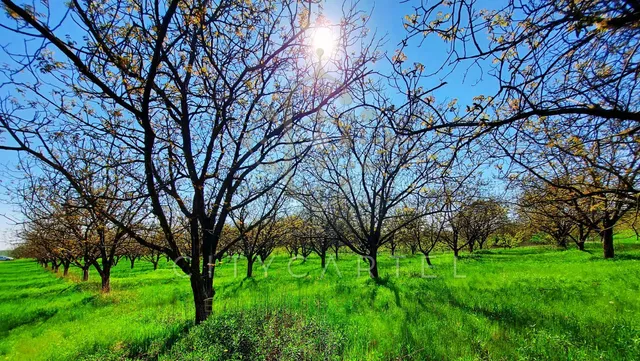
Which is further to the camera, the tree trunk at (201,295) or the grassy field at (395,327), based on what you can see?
the tree trunk at (201,295)

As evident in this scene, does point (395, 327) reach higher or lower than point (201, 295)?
lower

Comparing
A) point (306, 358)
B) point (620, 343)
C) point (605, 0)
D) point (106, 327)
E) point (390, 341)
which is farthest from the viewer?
point (106, 327)

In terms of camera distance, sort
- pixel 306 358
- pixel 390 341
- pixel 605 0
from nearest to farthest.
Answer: pixel 605 0 → pixel 306 358 → pixel 390 341

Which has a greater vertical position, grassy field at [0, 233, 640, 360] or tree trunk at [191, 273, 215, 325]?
tree trunk at [191, 273, 215, 325]

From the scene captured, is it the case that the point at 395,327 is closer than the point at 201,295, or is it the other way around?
the point at 395,327

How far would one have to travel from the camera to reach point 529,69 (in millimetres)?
3072

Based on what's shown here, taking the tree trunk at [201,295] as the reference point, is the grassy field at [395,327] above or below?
below

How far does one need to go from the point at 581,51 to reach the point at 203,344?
6456mm

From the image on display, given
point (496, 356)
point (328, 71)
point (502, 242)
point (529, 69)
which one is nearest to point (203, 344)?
point (496, 356)

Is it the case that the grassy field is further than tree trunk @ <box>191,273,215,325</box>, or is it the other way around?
tree trunk @ <box>191,273,215,325</box>

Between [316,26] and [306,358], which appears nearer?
[306,358]

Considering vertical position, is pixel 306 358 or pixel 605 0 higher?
pixel 605 0

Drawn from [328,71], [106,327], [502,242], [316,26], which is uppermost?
[316,26]

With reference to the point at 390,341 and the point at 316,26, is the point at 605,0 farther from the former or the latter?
the point at 390,341
